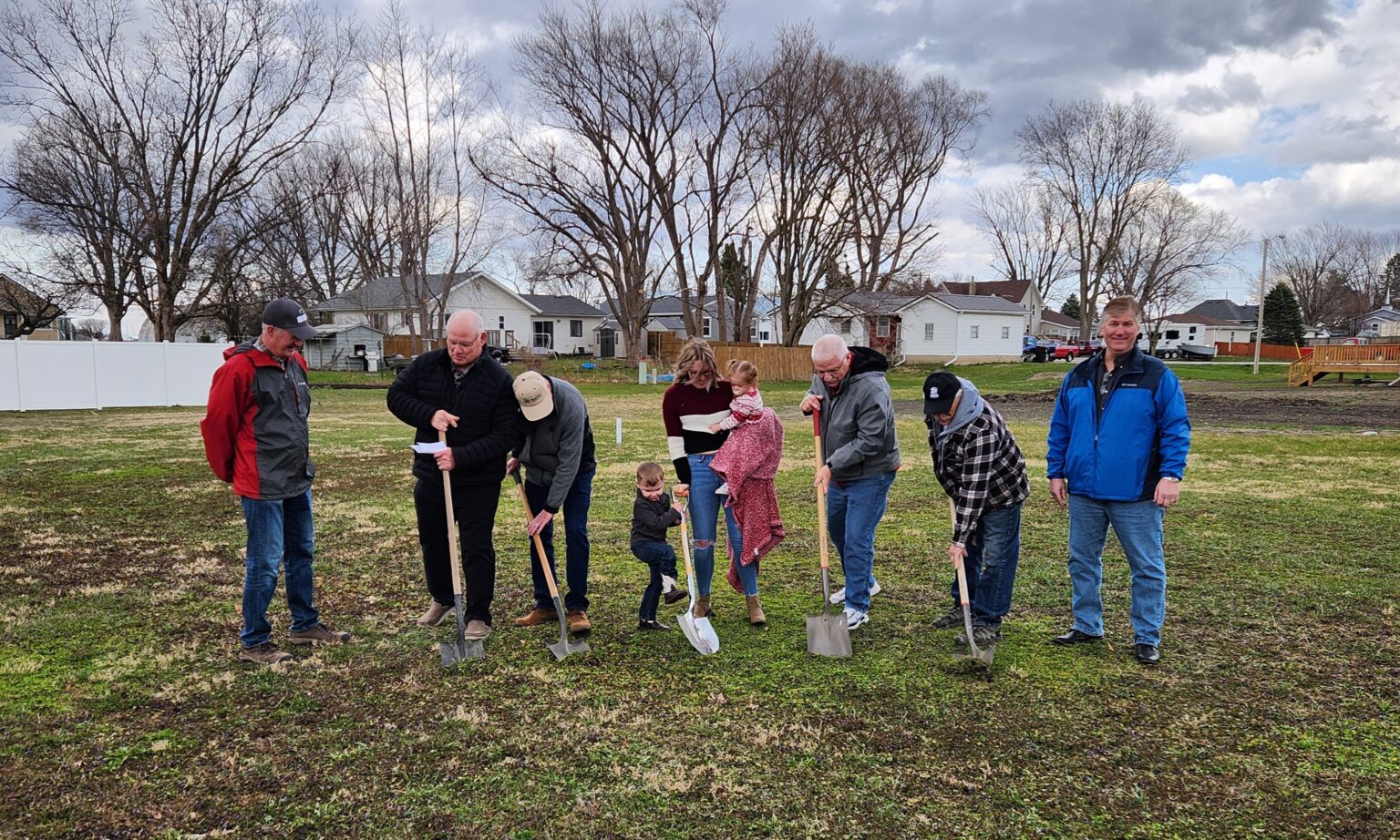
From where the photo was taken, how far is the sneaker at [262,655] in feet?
15.4

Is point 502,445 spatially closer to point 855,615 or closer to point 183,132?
point 855,615

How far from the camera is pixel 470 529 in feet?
16.7

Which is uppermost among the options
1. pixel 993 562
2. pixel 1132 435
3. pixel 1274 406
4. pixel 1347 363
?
pixel 1347 363

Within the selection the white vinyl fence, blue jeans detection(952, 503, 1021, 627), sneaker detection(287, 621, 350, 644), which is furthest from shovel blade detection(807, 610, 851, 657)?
the white vinyl fence

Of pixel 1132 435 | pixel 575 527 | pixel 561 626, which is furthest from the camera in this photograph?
pixel 575 527

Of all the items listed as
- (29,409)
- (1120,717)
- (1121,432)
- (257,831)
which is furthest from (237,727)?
(29,409)

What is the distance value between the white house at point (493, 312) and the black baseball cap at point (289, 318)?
48.0 metres

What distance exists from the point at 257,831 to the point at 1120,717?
12.5 feet

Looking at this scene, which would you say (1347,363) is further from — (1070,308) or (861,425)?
(1070,308)

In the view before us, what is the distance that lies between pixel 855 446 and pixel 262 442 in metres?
3.43

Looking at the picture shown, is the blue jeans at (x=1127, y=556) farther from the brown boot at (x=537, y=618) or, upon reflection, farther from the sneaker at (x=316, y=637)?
the sneaker at (x=316, y=637)

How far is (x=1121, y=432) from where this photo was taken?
181 inches

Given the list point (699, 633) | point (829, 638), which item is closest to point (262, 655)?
point (699, 633)

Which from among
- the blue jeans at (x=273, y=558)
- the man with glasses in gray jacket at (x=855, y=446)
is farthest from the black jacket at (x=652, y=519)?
the blue jeans at (x=273, y=558)
